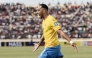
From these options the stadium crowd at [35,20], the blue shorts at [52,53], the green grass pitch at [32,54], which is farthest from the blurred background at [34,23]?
the blue shorts at [52,53]

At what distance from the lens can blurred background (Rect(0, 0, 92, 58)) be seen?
4344cm

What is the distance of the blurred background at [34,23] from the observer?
43.4 m

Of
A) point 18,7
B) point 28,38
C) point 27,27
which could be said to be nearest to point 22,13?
point 18,7

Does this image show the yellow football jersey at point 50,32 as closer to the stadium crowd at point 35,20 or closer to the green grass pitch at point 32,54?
the green grass pitch at point 32,54

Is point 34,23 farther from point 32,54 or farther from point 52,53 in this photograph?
point 52,53

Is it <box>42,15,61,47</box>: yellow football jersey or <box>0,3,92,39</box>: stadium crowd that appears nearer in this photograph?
<box>42,15,61,47</box>: yellow football jersey

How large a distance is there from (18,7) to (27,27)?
7096mm

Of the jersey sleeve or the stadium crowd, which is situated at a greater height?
the jersey sleeve

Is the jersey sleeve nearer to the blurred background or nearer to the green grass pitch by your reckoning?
the green grass pitch

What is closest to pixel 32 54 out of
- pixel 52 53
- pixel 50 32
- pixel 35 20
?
pixel 52 53

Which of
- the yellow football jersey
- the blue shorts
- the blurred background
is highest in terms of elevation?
the yellow football jersey

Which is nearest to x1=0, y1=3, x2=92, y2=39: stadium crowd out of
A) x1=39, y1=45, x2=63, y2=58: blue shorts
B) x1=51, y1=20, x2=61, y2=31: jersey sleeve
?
x1=39, y1=45, x2=63, y2=58: blue shorts

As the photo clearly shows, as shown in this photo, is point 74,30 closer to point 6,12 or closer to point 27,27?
point 27,27

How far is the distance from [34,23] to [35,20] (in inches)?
44.1
